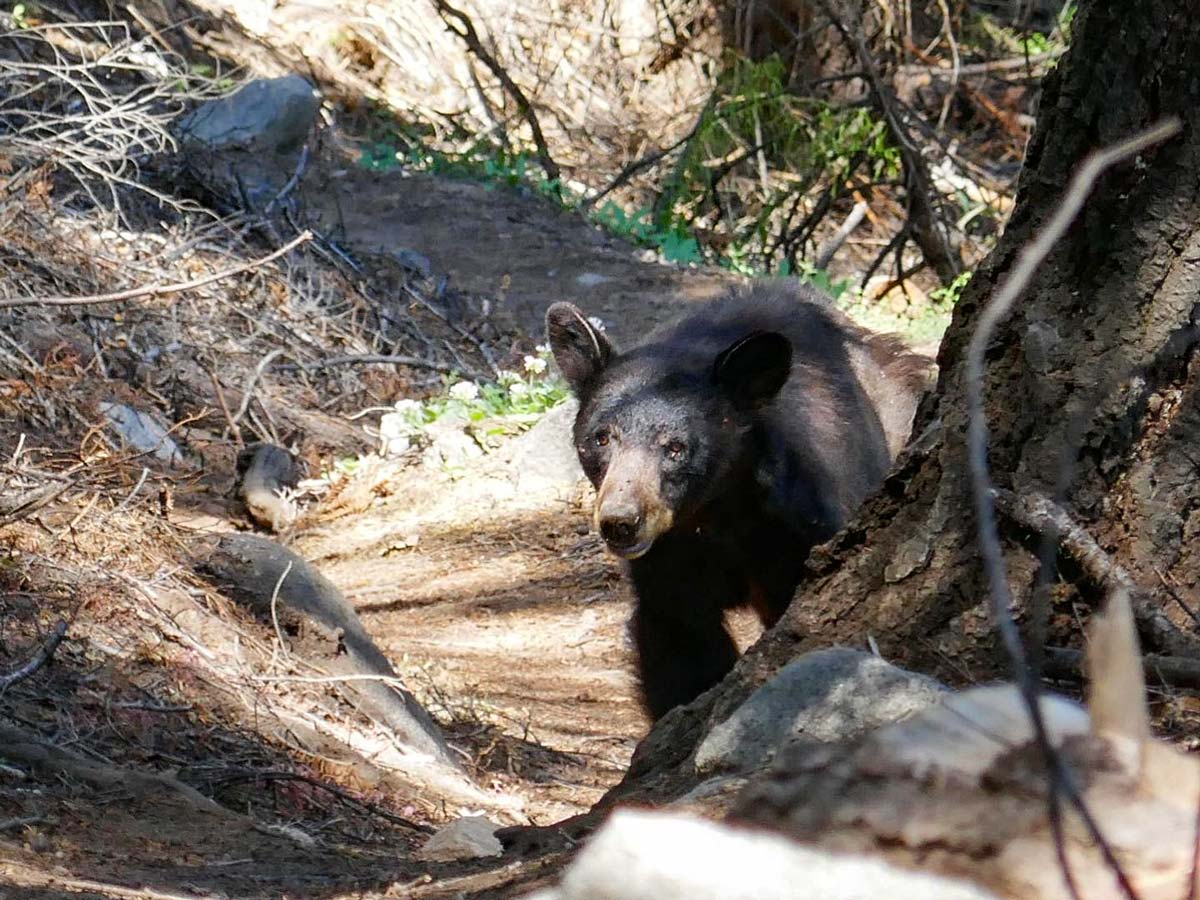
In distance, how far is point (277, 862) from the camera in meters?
4.12

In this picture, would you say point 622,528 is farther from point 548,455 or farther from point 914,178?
point 914,178

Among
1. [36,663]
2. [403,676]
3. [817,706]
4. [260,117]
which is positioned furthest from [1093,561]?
[260,117]

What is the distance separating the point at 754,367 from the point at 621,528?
0.86 meters

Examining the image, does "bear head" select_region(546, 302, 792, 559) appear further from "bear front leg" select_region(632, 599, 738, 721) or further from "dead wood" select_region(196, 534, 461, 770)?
"dead wood" select_region(196, 534, 461, 770)

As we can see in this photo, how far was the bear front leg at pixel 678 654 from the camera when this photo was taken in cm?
618

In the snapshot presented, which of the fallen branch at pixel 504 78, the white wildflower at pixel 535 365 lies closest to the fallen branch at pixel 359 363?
the white wildflower at pixel 535 365

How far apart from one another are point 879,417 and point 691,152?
366 inches

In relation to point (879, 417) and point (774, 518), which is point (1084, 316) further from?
point (879, 417)

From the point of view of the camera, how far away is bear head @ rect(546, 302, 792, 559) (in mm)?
5746

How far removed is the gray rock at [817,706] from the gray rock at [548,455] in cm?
569

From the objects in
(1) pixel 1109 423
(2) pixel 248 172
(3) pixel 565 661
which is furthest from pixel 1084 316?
(2) pixel 248 172

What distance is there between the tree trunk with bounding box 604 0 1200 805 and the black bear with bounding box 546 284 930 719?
1919mm

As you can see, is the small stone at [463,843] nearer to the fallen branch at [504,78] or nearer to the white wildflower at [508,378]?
the white wildflower at [508,378]

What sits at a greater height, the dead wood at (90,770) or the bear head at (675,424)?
the bear head at (675,424)
